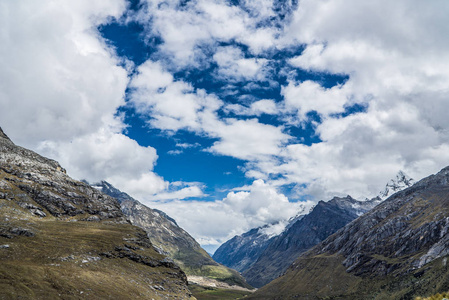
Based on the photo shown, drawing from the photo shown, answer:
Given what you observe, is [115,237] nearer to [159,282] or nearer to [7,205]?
[159,282]

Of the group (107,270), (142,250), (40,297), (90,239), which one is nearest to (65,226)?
(90,239)

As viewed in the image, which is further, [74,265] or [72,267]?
[74,265]

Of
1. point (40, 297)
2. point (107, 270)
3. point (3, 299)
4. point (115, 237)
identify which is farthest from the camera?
point (115, 237)

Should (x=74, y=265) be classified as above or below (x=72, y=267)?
above

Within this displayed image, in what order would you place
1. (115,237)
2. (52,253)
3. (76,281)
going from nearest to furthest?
(76,281) < (52,253) < (115,237)

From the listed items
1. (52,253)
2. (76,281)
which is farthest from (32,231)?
(76,281)

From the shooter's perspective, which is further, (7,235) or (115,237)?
(115,237)

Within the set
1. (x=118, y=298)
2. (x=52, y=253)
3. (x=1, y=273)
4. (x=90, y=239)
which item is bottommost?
(x=118, y=298)

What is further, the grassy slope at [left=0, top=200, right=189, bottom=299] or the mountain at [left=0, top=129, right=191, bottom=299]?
the mountain at [left=0, top=129, right=191, bottom=299]

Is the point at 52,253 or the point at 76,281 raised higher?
the point at 52,253

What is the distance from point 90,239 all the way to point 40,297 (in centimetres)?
8169

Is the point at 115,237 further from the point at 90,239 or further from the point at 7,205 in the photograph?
the point at 7,205

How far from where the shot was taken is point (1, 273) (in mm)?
99625

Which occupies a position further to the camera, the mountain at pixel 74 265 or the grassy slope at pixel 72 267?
the mountain at pixel 74 265
